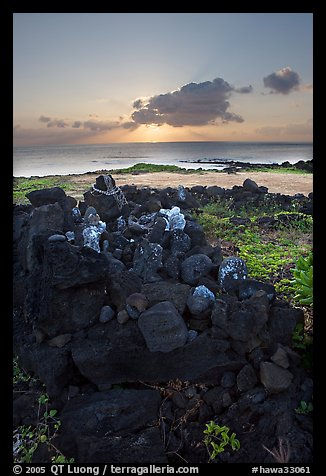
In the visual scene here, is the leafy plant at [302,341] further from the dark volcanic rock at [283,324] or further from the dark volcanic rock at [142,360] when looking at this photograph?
the dark volcanic rock at [142,360]

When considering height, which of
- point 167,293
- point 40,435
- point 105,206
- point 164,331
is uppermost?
point 105,206

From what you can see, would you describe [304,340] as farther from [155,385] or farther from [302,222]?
[302,222]

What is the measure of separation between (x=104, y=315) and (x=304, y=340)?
186 centimetres

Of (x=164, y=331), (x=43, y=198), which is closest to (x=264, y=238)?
(x=43, y=198)

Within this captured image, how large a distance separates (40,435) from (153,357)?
109cm

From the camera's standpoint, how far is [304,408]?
9.56 feet

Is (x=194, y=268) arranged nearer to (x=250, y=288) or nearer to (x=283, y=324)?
(x=250, y=288)

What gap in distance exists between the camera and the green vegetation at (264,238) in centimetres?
530

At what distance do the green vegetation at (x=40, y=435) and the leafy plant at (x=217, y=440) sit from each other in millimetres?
1037

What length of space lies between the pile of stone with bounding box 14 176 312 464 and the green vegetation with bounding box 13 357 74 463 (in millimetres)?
75

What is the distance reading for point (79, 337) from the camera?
360 cm

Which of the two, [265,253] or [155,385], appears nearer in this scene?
[155,385]

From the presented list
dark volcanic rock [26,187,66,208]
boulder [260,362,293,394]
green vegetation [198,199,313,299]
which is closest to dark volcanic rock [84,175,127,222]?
dark volcanic rock [26,187,66,208]
